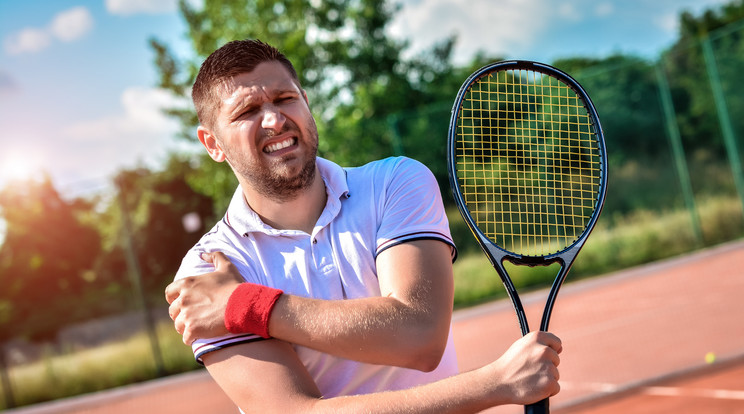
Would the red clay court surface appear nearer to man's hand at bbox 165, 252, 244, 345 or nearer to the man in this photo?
the man

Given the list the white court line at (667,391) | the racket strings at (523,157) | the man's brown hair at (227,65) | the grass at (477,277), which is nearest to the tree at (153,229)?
the grass at (477,277)

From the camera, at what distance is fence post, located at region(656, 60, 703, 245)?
11.7m

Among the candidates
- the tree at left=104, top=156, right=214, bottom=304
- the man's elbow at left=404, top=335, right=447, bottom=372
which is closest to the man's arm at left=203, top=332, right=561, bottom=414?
the man's elbow at left=404, top=335, right=447, bottom=372

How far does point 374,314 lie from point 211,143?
27.1 inches

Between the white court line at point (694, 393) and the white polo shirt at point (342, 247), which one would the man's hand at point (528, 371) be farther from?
the white court line at point (694, 393)

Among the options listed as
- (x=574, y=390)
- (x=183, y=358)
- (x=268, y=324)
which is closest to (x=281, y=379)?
(x=268, y=324)

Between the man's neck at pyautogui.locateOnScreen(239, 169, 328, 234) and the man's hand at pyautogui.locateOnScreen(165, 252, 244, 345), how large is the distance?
0.17 m

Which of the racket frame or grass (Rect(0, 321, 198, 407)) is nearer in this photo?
the racket frame

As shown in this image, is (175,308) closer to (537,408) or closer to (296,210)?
(296,210)

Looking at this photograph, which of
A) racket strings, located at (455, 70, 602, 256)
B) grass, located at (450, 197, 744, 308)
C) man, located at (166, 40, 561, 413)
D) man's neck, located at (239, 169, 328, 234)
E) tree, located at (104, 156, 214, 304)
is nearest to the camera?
man, located at (166, 40, 561, 413)

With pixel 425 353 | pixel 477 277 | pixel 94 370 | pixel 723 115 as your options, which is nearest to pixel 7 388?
pixel 94 370

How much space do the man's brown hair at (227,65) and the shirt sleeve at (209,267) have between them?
0.30 meters

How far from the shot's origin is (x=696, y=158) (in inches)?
473

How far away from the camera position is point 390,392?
1502mm
